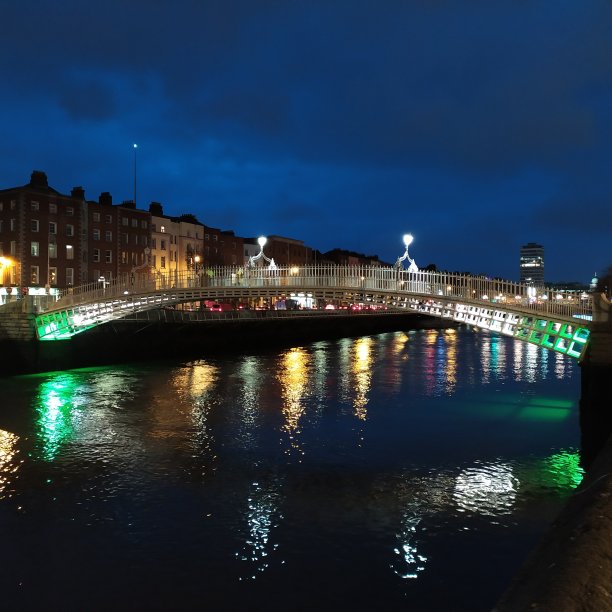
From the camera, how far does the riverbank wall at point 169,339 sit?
101 feet

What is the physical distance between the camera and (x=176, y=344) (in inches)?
1585

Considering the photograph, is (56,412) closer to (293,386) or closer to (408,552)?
(293,386)

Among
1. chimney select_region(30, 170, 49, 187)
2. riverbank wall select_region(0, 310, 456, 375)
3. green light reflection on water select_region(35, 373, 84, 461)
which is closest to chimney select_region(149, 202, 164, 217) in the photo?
chimney select_region(30, 170, 49, 187)

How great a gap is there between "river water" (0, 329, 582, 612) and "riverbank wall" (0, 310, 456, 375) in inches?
250

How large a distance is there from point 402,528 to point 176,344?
103ft

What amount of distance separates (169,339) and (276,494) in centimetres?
2900

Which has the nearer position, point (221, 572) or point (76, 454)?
point (221, 572)

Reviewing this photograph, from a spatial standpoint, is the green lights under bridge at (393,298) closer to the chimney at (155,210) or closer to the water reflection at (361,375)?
the water reflection at (361,375)

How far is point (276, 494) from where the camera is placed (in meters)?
12.1

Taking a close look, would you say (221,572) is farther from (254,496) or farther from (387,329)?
(387,329)

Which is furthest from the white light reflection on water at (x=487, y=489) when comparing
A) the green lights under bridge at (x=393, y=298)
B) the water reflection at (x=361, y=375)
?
the green lights under bridge at (x=393, y=298)

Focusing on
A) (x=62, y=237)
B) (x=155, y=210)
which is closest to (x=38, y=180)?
(x=62, y=237)

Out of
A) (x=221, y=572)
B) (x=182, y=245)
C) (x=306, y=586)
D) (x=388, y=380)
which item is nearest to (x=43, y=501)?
(x=221, y=572)

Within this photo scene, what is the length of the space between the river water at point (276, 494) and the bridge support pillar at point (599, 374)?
94cm
